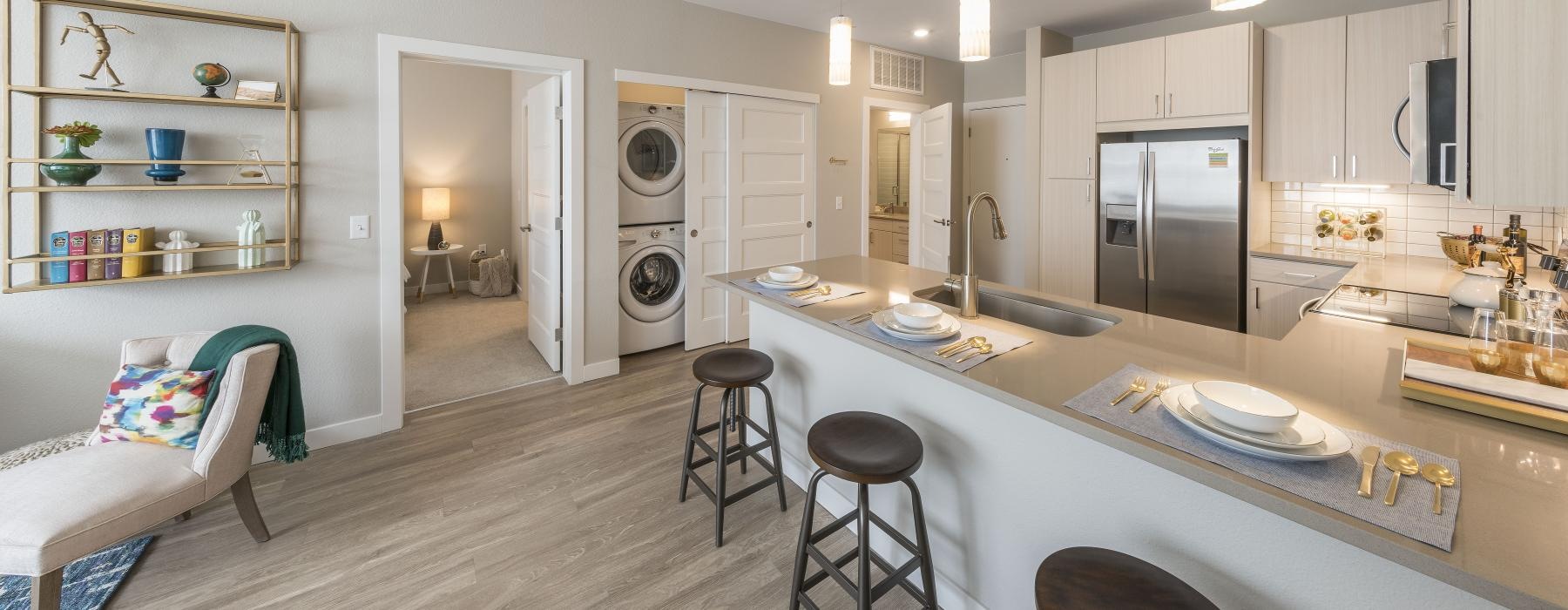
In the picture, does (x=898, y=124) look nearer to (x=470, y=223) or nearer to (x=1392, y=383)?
(x=470, y=223)

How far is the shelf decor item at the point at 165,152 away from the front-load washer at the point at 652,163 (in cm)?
210

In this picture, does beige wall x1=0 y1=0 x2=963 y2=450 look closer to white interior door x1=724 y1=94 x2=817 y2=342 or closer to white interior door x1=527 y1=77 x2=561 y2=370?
white interior door x1=527 y1=77 x2=561 y2=370

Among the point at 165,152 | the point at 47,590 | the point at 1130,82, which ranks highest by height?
the point at 1130,82

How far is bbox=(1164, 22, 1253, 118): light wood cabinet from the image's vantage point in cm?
356

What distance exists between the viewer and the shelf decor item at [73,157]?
2244 millimetres

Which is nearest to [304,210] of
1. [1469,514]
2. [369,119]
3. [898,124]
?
[369,119]

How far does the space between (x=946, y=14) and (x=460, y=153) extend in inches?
202

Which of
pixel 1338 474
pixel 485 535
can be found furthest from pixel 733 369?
pixel 1338 474

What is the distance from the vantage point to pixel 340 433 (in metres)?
2.99

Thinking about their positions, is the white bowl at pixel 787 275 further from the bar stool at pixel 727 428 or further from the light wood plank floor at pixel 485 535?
the light wood plank floor at pixel 485 535

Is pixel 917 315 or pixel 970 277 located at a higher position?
pixel 970 277

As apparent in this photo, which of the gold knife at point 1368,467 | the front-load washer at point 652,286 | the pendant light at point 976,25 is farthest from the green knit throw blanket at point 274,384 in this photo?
the gold knife at point 1368,467

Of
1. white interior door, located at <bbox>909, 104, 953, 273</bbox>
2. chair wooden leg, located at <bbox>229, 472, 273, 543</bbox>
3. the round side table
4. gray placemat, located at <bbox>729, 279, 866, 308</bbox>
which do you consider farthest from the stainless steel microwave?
the round side table

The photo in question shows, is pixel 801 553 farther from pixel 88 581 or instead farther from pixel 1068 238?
pixel 1068 238
